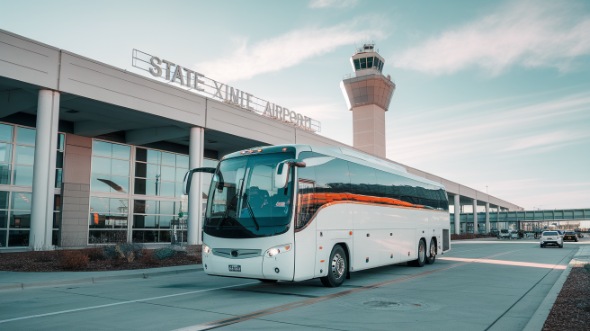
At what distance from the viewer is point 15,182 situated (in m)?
26.3

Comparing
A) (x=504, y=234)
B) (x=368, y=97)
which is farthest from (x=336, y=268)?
(x=504, y=234)

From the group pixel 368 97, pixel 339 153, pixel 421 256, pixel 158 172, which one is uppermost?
pixel 368 97

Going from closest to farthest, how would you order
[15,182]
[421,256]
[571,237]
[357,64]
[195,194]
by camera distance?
[421,256]
[15,182]
[195,194]
[571,237]
[357,64]

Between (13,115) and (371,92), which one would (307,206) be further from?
(371,92)

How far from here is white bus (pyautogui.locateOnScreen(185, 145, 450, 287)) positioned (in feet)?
34.8

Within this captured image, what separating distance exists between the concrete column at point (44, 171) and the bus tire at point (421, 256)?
52.0ft

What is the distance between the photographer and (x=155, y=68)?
87.6ft

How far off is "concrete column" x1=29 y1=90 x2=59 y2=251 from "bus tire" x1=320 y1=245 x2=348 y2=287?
14511mm

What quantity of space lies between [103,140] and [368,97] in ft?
150

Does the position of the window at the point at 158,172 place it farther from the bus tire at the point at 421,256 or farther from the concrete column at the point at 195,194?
the bus tire at the point at 421,256

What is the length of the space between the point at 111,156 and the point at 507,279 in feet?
85.2

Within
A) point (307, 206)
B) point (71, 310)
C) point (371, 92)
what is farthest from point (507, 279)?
point (371, 92)

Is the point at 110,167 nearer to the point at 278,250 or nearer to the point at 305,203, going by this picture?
the point at 305,203

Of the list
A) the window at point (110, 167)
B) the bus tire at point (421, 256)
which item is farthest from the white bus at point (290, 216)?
the window at point (110, 167)
